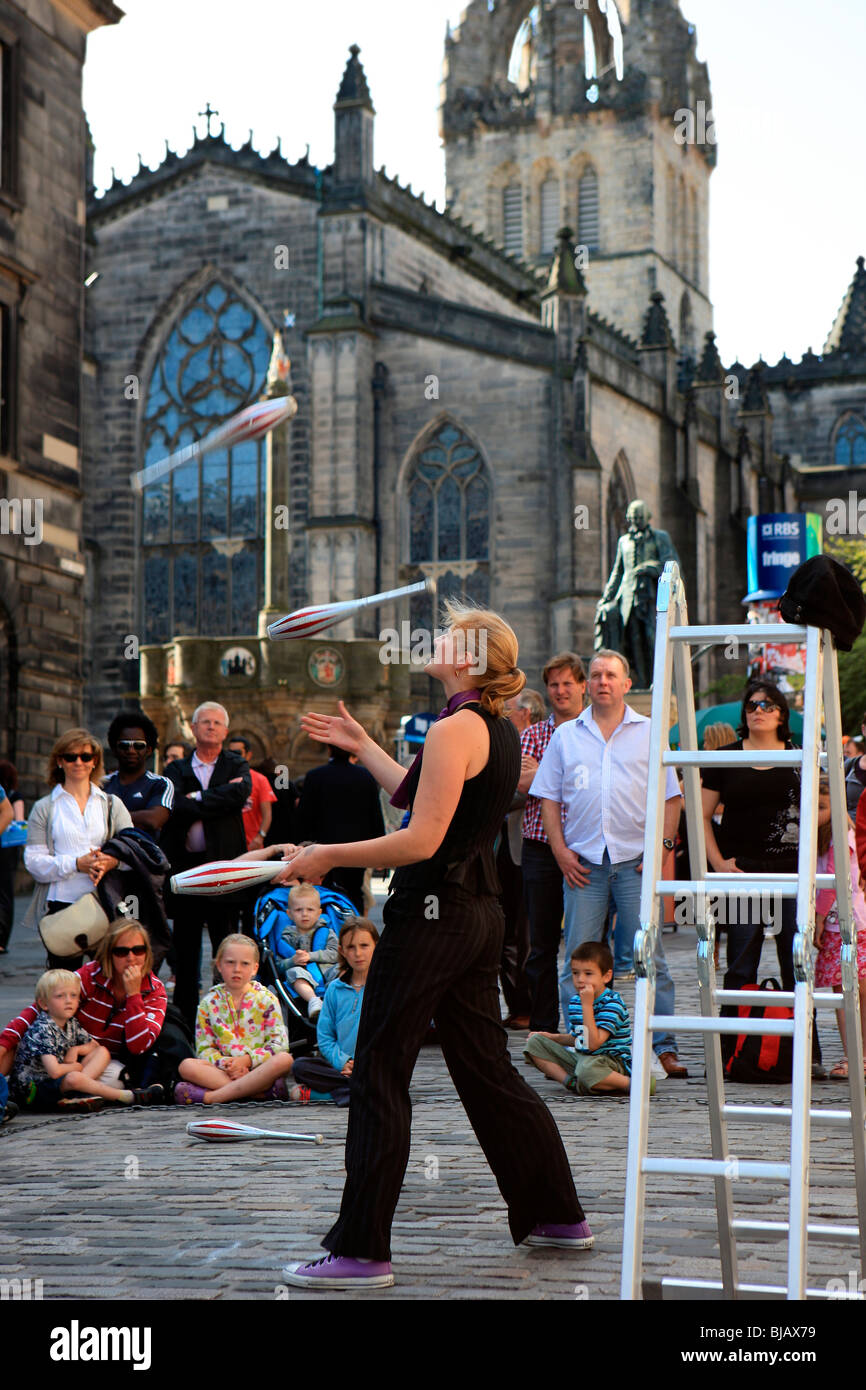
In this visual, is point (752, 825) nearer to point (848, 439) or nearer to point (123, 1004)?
point (123, 1004)

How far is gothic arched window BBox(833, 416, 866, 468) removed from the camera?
2408 inches

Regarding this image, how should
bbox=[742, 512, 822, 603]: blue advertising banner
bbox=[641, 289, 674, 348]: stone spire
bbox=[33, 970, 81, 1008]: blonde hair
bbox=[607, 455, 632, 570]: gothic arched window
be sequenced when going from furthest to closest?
bbox=[641, 289, 674, 348]: stone spire < bbox=[607, 455, 632, 570]: gothic arched window < bbox=[742, 512, 822, 603]: blue advertising banner < bbox=[33, 970, 81, 1008]: blonde hair

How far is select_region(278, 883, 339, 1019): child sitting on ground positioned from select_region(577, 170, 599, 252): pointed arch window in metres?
55.0

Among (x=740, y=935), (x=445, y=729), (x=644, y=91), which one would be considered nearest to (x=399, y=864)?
(x=445, y=729)

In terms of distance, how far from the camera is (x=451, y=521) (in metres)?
37.5

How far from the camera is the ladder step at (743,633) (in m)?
3.88

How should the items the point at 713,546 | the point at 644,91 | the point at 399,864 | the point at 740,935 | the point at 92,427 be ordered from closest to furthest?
the point at 399,864 → the point at 740,935 → the point at 92,427 → the point at 713,546 → the point at 644,91

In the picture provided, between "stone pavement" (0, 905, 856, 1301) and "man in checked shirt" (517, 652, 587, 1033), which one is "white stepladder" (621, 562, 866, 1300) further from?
"man in checked shirt" (517, 652, 587, 1033)

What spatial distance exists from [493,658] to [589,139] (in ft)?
194

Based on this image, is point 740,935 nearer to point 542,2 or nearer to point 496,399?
point 496,399

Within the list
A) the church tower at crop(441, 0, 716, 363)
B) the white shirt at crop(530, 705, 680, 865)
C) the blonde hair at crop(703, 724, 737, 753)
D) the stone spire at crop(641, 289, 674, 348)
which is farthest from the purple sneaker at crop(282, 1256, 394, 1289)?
the church tower at crop(441, 0, 716, 363)

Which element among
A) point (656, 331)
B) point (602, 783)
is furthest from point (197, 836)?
point (656, 331)
